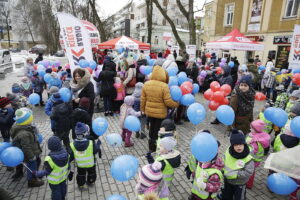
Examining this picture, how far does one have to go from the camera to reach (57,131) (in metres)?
4.03

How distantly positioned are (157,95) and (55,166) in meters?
2.08

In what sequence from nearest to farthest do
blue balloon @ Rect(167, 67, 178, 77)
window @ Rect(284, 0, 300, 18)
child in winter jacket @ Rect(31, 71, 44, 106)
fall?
1. blue balloon @ Rect(167, 67, 178, 77)
2. child in winter jacket @ Rect(31, 71, 44, 106)
3. window @ Rect(284, 0, 300, 18)

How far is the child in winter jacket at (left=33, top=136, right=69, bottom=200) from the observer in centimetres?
274

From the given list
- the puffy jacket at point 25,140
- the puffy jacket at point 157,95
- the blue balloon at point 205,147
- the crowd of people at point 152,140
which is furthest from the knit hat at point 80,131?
the blue balloon at point 205,147

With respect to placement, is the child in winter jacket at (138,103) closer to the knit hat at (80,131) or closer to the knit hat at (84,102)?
the knit hat at (84,102)

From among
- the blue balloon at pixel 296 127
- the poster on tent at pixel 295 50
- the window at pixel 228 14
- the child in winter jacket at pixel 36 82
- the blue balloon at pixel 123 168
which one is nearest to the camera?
the blue balloon at pixel 123 168

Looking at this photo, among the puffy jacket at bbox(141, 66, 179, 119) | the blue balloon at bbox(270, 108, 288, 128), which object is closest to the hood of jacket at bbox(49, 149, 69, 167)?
the puffy jacket at bbox(141, 66, 179, 119)

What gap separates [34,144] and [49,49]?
39288 mm

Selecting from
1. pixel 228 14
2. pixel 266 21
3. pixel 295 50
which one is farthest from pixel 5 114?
pixel 228 14

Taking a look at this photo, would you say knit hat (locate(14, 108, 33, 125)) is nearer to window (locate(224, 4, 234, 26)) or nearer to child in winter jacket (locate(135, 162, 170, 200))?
child in winter jacket (locate(135, 162, 170, 200))

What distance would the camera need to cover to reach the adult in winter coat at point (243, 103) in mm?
4133

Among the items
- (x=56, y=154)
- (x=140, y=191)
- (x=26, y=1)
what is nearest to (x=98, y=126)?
(x=56, y=154)

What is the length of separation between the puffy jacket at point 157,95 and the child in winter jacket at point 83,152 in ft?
4.41

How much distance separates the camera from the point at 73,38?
641cm
